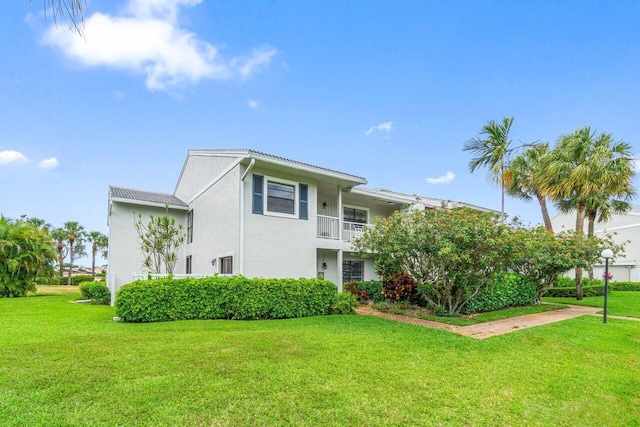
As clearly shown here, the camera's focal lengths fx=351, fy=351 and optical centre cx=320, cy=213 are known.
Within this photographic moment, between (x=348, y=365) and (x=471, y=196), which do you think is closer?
(x=348, y=365)

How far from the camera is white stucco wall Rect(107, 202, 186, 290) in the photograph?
1539cm

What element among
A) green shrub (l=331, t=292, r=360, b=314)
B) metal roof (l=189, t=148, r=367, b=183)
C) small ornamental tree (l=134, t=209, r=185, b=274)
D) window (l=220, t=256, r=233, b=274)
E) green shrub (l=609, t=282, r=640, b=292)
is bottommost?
green shrub (l=609, t=282, r=640, b=292)

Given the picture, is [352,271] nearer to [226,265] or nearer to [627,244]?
[226,265]

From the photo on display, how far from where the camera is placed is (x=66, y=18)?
6.90 feet

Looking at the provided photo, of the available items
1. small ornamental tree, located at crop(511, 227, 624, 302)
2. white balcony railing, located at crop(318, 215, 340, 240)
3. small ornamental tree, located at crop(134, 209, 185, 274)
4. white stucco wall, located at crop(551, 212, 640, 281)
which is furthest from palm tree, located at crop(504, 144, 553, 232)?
small ornamental tree, located at crop(134, 209, 185, 274)

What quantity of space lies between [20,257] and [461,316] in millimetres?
21918

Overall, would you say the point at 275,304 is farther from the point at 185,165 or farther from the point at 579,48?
the point at 579,48

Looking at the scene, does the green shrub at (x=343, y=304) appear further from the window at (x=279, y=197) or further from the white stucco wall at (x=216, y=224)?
the window at (x=279, y=197)

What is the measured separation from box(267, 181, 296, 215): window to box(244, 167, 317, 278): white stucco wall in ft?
1.04

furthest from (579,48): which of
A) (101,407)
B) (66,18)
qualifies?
(101,407)

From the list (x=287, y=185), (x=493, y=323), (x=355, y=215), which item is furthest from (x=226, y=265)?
(x=493, y=323)

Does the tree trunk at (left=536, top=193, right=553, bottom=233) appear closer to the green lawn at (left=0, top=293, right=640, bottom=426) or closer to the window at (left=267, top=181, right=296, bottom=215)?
the green lawn at (left=0, top=293, right=640, bottom=426)

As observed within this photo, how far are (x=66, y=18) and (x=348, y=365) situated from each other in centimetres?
540

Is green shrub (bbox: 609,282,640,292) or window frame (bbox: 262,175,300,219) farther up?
window frame (bbox: 262,175,300,219)
